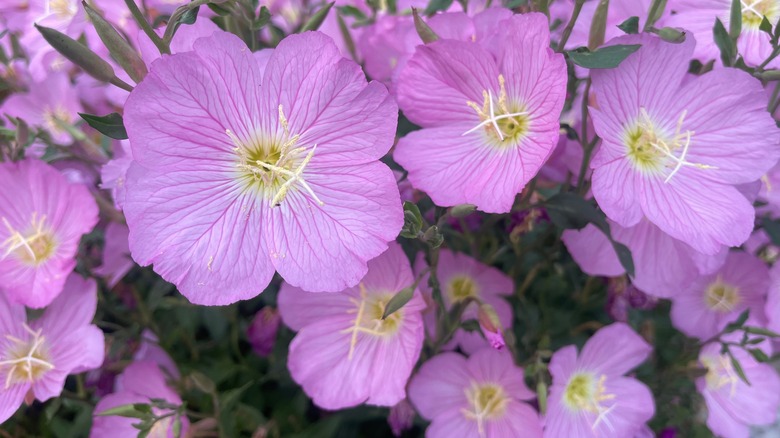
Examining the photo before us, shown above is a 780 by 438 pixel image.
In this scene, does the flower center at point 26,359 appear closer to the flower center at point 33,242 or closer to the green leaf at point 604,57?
the flower center at point 33,242

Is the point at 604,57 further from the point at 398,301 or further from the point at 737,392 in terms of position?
the point at 737,392

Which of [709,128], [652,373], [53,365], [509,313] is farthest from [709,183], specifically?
[53,365]

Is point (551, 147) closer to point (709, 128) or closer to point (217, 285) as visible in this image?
point (709, 128)

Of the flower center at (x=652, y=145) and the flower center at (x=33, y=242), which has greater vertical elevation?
the flower center at (x=652, y=145)

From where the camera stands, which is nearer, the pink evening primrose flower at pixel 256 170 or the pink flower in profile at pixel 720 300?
the pink evening primrose flower at pixel 256 170

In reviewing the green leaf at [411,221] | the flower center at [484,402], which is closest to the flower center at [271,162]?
the green leaf at [411,221]

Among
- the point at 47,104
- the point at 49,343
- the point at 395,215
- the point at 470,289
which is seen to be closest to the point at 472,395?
the point at 470,289

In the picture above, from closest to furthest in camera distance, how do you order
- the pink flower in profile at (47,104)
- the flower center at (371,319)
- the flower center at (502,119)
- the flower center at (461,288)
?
1. the flower center at (502,119)
2. the flower center at (371,319)
3. the flower center at (461,288)
4. the pink flower in profile at (47,104)
